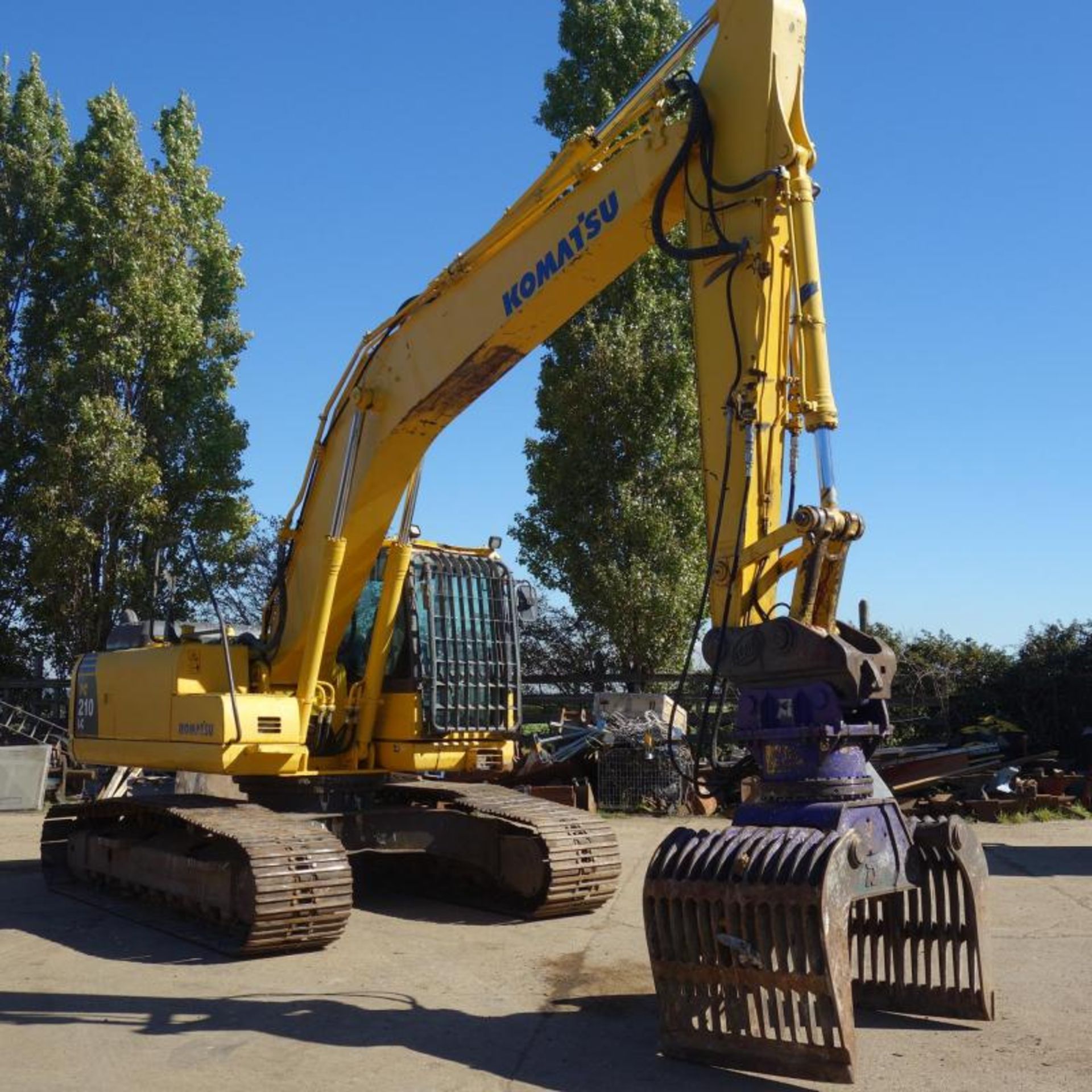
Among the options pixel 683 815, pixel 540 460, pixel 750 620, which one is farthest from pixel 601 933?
pixel 540 460

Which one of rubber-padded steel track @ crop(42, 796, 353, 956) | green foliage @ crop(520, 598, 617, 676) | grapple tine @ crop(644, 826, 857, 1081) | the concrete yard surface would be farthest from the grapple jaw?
green foliage @ crop(520, 598, 617, 676)

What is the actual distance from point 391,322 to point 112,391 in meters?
15.0

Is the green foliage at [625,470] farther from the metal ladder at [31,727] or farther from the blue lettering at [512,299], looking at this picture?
the blue lettering at [512,299]

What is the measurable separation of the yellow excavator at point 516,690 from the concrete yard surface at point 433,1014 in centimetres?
30

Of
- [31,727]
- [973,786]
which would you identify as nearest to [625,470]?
[973,786]

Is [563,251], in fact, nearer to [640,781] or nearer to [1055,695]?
[640,781]

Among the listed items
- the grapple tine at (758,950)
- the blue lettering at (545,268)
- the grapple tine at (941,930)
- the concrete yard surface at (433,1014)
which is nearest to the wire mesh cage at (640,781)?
the concrete yard surface at (433,1014)

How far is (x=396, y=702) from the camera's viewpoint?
371 inches

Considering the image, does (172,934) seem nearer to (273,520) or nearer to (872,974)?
(872,974)

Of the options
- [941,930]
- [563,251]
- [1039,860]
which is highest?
[563,251]

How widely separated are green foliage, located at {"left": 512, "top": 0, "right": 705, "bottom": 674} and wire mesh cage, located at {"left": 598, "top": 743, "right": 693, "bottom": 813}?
5.62m

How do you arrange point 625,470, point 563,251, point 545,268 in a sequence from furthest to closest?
point 625,470 < point 545,268 < point 563,251

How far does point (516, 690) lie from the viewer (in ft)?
31.8

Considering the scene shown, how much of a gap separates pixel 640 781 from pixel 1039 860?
5.17 meters
